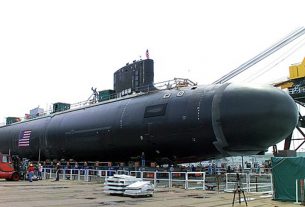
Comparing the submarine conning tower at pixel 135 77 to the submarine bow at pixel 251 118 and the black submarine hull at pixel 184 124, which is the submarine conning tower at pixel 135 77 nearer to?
the black submarine hull at pixel 184 124

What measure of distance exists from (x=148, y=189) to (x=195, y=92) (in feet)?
27.4

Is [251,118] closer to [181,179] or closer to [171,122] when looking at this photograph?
[171,122]

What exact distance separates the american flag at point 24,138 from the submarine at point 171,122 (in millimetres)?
4512

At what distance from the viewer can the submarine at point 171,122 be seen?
66.2 feet

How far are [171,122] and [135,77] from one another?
26.5 feet

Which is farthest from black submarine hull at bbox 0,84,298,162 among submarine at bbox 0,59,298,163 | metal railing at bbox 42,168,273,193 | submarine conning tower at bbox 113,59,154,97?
submarine conning tower at bbox 113,59,154,97

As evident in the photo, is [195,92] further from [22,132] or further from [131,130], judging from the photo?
[22,132]

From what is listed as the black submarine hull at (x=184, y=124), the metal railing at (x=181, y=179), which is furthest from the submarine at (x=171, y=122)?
the metal railing at (x=181, y=179)

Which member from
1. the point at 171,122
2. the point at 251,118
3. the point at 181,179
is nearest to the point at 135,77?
the point at 171,122

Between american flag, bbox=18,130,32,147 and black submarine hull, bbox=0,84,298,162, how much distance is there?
7.68m

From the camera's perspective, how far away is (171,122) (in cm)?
2300

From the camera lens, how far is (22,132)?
40.4 metres

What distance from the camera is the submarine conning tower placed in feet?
95.3

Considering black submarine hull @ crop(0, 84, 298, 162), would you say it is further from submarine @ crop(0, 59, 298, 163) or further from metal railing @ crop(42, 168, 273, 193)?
metal railing @ crop(42, 168, 273, 193)
